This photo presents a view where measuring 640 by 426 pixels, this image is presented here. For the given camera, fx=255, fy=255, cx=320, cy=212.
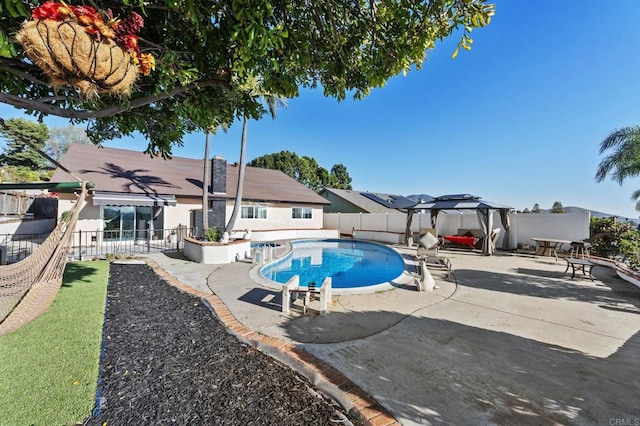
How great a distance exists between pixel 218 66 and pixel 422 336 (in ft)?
21.9

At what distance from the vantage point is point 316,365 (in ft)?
13.6

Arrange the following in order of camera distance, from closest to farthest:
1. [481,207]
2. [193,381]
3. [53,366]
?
[193,381]
[53,366]
[481,207]

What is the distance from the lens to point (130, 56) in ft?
9.87

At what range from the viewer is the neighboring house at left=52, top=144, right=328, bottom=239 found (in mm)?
16453

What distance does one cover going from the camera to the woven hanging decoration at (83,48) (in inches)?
97.0

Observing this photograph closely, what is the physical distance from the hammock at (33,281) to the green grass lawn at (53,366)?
318mm

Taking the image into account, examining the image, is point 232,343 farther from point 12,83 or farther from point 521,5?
point 521,5

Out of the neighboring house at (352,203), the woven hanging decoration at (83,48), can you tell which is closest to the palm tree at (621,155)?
the woven hanging decoration at (83,48)

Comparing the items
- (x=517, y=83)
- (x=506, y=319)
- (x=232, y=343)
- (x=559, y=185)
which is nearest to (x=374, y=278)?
(x=506, y=319)

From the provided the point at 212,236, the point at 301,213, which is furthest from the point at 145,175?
the point at 301,213

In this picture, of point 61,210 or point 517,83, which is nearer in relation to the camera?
point 517,83

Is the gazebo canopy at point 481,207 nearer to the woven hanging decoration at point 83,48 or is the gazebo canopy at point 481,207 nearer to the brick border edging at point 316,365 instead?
the brick border edging at point 316,365

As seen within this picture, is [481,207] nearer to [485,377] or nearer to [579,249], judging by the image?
[579,249]

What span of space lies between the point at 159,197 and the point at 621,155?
88.3 ft
